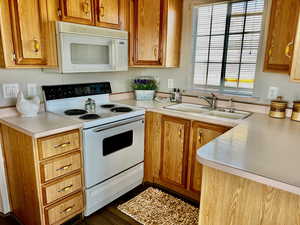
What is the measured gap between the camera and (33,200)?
67.5 inches

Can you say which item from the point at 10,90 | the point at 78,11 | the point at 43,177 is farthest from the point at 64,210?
the point at 78,11

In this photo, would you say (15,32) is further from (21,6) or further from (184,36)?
(184,36)

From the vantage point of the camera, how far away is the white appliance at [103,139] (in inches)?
76.1

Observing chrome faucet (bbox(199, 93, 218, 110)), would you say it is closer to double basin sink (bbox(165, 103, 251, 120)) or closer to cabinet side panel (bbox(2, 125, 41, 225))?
double basin sink (bbox(165, 103, 251, 120))

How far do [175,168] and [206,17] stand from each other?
5.60 ft

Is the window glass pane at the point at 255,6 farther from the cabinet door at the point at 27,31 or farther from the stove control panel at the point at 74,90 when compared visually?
the cabinet door at the point at 27,31

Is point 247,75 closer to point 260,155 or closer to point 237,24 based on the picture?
point 237,24

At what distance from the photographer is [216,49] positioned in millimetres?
2543

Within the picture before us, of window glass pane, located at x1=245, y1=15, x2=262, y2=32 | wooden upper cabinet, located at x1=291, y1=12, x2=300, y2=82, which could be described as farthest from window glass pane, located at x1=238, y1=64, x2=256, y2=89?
wooden upper cabinet, located at x1=291, y1=12, x2=300, y2=82

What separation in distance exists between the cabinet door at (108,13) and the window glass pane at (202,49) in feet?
3.18

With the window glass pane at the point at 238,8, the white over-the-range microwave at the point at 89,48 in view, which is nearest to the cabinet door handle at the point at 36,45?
the white over-the-range microwave at the point at 89,48

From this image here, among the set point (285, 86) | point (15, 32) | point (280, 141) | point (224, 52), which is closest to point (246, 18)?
point (224, 52)

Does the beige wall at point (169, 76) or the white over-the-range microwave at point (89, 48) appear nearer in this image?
the white over-the-range microwave at point (89, 48)

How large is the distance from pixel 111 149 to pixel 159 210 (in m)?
0.74
